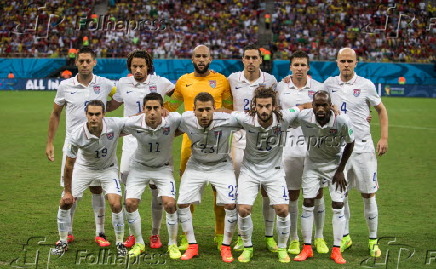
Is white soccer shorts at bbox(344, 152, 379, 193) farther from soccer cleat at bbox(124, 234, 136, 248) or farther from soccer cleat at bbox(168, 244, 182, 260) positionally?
soccer cleat at bbox(124, 234, 136, 248)

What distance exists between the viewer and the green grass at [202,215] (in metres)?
7.49

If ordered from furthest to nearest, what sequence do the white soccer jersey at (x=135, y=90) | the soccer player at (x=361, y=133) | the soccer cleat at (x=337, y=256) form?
1. the white soccer jersey at (x=135, y=90)
2. the soccer player at (x=361, y=133)
3. the soccer cleat at (x=337, y=256)

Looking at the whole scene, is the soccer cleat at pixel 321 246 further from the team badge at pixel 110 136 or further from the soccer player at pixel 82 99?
the team badge at pixel 110 136

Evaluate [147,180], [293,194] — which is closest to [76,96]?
[147,180]

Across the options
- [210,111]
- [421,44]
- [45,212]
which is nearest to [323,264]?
[210,111]

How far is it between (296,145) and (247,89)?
0.94 meters

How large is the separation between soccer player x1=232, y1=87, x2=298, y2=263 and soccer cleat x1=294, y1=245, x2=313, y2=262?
144mm

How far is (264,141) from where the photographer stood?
7582 millimetres

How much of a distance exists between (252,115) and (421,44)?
30945mm

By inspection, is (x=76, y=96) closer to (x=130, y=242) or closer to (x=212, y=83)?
(x=212, y=83)

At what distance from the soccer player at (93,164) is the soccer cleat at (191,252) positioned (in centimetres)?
69

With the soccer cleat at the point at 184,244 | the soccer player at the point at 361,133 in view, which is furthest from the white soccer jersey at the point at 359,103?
the soccer cleat at the point at 184,244

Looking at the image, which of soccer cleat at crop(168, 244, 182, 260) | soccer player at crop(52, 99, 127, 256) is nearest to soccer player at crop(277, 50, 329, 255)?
soccer cleat at crop(168, 244, 182, 260)

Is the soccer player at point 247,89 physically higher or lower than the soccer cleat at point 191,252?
higher
